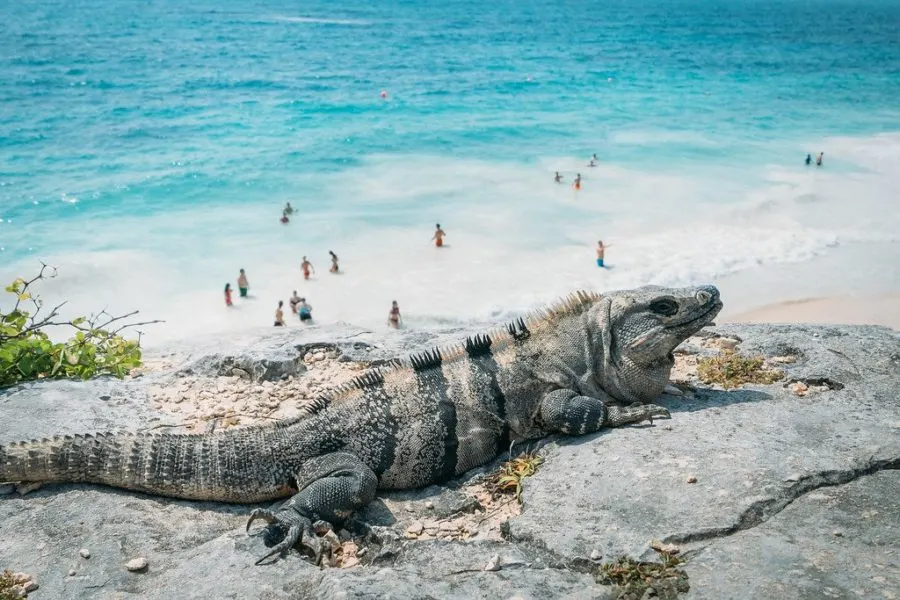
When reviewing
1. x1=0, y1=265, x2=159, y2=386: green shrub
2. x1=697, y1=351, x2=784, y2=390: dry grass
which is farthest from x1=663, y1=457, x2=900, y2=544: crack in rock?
x1=0, y1=265, x2=159, y2=386: green shrub

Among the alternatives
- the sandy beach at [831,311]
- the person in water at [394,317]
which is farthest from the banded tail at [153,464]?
the sandy beach at [831,311]

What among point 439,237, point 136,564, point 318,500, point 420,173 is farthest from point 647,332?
point 420,173

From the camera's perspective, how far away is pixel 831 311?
16.5m

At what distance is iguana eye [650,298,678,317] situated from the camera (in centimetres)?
616

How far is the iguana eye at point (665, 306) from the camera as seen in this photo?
6156 millimetres

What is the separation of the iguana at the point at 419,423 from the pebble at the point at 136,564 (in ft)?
2.20

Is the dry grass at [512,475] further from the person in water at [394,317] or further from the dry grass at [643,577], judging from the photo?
the person in water at [394,317]

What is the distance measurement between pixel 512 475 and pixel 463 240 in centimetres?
1753

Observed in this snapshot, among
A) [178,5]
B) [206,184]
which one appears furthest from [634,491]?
[178,5]

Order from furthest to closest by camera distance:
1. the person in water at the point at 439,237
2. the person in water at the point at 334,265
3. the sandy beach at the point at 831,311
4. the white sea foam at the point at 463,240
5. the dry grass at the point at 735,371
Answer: the person in water at the point at 439,237, the person in water at the point at 334,265, the white sea foam at the point at 463,240, the sandy beach at the point at 831,311, the dry grass at the point at 735,371

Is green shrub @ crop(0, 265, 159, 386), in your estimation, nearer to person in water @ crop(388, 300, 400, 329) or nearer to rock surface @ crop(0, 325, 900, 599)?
rock surface @ crop(0, 325, 900, 599)

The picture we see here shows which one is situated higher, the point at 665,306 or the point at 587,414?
the point at 665,306

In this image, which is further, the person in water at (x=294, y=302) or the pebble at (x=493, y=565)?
the person in water at (x=294, y=302)

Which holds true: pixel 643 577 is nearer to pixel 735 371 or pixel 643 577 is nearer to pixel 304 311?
Result: pixel 735 371
